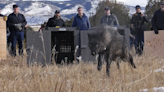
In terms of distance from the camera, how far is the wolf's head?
196 inches

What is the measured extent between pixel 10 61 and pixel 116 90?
17.2 ft

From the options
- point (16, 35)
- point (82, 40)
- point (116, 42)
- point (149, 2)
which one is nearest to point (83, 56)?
point (82, 40)

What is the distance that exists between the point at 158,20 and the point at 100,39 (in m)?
4.80

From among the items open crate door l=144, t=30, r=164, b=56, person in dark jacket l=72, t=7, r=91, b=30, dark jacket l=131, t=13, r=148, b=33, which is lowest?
open crate door l=144, t=30, r=164, b=56

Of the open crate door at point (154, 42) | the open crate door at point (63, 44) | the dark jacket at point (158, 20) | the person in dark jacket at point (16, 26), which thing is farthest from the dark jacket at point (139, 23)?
the person in dark jacket at point (16, 26)

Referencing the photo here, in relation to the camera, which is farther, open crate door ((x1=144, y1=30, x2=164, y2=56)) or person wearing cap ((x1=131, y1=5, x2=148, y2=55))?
person wearing cap ((x1=131, y1=5, x2=148, y2=55))

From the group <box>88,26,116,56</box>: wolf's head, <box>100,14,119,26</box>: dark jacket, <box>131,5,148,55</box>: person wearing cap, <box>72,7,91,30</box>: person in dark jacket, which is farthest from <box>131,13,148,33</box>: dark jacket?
<box>88,26,116,56</box>: wolf's head

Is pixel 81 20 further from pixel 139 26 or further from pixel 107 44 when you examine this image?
pixel 107 44

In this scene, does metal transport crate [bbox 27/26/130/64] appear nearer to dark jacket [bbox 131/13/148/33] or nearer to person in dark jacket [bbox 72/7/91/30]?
person in dark jacket [bbox 72/7/91/30]

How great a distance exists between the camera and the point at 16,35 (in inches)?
366

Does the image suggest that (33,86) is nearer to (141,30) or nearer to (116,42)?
(116,42)

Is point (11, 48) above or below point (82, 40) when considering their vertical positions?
below

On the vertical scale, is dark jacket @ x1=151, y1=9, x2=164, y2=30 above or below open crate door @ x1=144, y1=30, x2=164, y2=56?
above

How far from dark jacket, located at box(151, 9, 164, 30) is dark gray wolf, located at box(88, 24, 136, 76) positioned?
4000 mm
